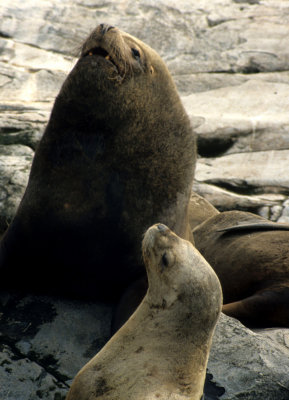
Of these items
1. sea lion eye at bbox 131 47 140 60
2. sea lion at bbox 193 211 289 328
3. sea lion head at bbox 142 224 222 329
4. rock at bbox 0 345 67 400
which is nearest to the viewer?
sea lion head at bbox 142 224 222 329

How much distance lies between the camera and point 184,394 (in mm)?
2924

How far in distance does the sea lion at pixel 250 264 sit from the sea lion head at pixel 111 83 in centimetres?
152

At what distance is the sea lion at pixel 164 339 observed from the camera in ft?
9.63

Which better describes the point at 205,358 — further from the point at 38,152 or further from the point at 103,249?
the point at 38,152

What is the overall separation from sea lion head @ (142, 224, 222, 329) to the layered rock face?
0.52 metres

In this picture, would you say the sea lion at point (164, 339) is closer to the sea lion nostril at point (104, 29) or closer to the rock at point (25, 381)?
the rock at point (25, 381)

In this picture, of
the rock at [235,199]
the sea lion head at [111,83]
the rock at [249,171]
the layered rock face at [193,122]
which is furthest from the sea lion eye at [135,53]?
the rock at [249,171]

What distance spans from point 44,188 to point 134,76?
96 cm

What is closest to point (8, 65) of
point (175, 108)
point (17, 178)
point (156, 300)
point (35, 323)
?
point (17, 178)

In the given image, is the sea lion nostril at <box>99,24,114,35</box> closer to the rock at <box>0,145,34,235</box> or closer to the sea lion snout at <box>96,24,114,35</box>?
the sea lion snout at <box>96,24,114,35</box>

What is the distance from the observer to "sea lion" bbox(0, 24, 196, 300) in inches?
165

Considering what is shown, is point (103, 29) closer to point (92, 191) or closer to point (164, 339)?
point (92, 191)

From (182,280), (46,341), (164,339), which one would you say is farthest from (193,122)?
(164,339)

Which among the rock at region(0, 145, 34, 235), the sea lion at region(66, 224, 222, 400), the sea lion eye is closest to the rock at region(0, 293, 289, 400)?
the sea lion at region(66, 224, 222, 400)
